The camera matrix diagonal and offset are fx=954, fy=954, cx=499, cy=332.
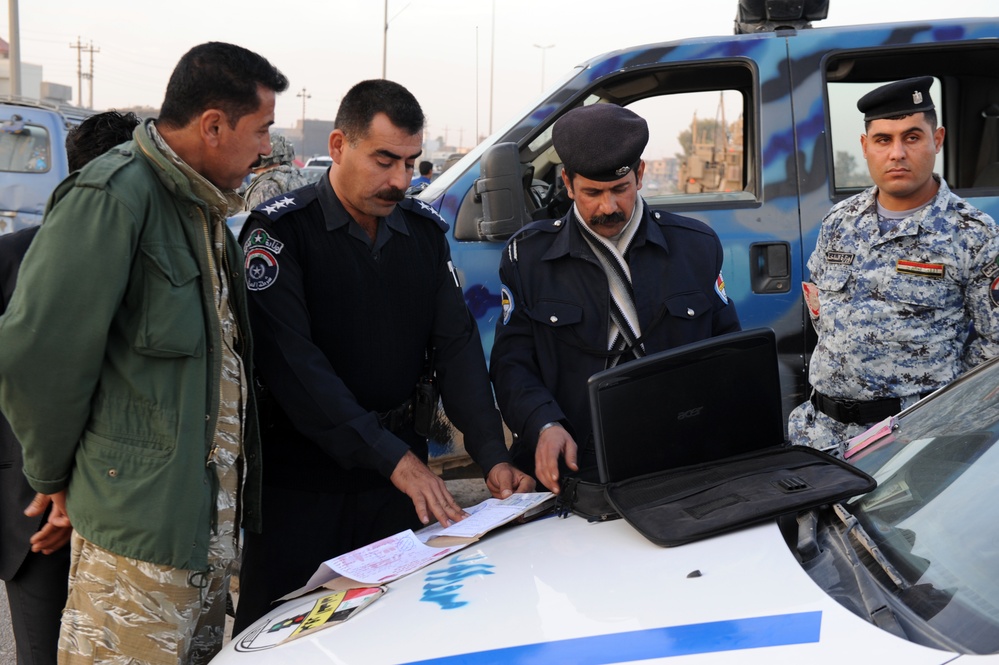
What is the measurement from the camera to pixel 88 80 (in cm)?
6800

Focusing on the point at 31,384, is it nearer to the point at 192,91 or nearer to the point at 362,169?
the point at 192,91

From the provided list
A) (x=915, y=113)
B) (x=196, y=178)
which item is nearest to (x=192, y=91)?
(x=196, y=178)

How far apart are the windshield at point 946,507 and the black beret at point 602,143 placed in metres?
0.88

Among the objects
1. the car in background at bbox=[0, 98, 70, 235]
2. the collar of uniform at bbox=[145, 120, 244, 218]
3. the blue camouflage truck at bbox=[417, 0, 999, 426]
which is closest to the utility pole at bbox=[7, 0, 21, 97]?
the car in background at bbox=[0, 98, 70, 235]

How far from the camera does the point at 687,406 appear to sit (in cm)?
196

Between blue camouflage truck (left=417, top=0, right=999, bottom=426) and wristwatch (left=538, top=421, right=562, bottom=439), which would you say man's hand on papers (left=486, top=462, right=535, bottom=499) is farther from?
blue camouflage truck (left=417, top=0, right=999, bottom=426)

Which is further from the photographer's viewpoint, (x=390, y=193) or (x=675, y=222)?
(x=675, y=222)

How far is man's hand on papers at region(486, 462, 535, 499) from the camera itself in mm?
2322

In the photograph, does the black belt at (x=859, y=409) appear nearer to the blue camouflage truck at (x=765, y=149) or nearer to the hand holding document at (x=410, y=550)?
the blue camouflage truck at (x=765, y=149)

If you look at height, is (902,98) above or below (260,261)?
above

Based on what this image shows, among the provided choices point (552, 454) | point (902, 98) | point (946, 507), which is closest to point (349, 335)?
point (552, 454)

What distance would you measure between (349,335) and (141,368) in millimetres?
706

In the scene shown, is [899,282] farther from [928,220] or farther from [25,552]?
[25,552]

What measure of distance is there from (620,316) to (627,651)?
1185 millimetres
